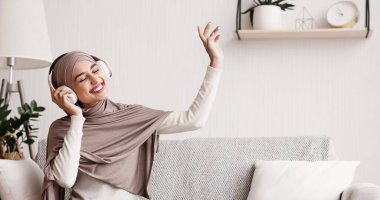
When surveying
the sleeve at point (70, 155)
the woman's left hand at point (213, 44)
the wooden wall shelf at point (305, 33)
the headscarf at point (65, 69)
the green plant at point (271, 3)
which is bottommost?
the sleeve at point (70, 155)

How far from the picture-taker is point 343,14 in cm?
304

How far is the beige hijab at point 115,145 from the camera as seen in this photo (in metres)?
2.06

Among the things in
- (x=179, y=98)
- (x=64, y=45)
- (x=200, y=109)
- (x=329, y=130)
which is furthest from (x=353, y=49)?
(x=64, y=45)

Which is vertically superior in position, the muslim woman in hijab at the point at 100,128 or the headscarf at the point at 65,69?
the headscarf at the point at 65,69

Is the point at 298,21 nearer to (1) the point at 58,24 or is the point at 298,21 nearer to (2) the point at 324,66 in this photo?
(2) the point at 324,66

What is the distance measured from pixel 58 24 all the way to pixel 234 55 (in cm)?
104

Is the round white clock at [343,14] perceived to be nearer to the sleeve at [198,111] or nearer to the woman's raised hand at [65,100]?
the sleeve at [198,111]

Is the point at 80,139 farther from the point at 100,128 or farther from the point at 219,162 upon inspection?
the point at 219,162

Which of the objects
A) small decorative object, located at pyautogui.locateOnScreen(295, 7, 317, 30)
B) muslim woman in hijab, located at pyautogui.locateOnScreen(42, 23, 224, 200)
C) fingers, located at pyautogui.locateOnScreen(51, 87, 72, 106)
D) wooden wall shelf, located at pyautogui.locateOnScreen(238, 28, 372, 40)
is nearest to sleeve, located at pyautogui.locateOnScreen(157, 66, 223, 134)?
muslim woman in hijab, located at pyautogui.locateOnScreen(42, 23, 224, 200)

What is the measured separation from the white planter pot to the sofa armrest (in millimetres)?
1070

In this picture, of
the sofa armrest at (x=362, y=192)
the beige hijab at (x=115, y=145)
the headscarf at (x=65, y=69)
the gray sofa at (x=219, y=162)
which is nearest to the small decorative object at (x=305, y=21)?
the gray sofa at (x=219, y=162)

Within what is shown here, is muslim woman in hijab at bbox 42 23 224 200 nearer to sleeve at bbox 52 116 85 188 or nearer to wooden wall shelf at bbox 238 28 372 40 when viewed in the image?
sleeve at bbox 52 116 85 188

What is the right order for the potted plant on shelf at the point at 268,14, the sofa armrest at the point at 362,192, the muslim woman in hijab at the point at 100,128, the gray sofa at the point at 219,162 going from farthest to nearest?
1. the potted plant on shelf at the point at 268,14
2. the gray sofa at the point at 219,162
3. the muslim woman in hijab at the point at 100,128
4. the sofa armrest at the point at 362,192

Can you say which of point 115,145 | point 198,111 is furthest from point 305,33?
point 115,145
